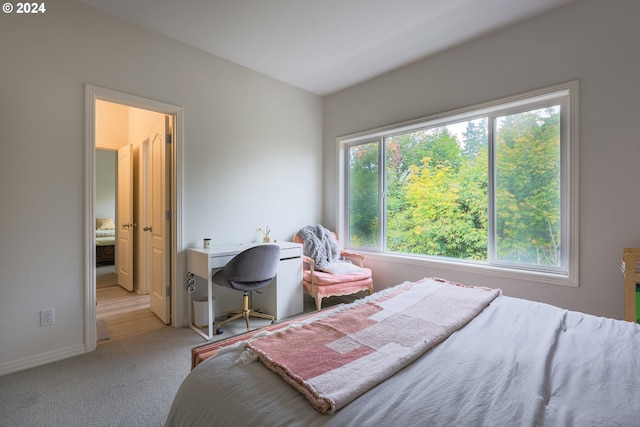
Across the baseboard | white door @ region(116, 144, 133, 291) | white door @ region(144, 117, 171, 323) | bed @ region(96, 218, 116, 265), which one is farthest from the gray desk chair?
bed @ region(96, 218, 116, 265)

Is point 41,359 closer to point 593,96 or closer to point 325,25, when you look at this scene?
point 325,25

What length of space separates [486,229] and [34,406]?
11.9ft

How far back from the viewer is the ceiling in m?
2.38

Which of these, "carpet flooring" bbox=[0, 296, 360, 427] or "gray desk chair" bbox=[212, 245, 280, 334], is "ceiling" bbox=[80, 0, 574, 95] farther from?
"carpet flooring" bbox=[0, 296, 360, 427]

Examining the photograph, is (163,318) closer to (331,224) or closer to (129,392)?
(129,392)

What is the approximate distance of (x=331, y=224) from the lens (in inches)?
166

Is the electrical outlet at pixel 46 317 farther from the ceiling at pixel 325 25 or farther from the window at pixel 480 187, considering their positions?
the window at pixel 480 187

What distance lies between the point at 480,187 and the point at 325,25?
6.89ft

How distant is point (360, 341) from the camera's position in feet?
3.92

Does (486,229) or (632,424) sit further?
(486,229)

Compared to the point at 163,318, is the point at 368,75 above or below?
above

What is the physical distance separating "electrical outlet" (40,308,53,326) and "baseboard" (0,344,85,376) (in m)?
0.22

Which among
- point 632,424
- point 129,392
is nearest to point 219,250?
point 129,392

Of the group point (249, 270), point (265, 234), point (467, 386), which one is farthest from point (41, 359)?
point (467, 386)
